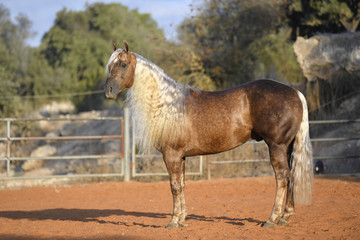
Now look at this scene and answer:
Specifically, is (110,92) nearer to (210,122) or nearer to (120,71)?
(120,71)

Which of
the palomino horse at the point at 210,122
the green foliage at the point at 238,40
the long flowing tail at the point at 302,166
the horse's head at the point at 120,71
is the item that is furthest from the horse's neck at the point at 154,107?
the green foliage at the point at 238,40

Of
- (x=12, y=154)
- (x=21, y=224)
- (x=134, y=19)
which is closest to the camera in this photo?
(x=21, y=224)

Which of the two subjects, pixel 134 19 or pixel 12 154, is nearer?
pixel 12 154

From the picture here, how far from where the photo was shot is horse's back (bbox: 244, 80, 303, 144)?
502cm

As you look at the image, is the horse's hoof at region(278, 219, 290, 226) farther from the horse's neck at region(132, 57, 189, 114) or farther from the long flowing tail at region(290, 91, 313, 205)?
the horse's neck at region(132, 57, 189, 114)

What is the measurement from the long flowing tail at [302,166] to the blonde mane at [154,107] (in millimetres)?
1521

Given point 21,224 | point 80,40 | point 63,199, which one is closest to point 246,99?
point 21,224

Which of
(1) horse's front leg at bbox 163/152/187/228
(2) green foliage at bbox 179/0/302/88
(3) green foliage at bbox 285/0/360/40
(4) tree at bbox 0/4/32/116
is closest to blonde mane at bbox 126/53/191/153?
(1) horse's front leg at bbox 163/152/187/228

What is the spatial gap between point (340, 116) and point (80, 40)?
30987mm

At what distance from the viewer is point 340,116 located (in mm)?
13688

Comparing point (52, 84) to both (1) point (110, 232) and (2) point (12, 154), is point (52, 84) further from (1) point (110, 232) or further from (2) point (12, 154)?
(1) point (110, 232)

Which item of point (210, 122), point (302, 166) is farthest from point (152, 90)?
point (302, 166)

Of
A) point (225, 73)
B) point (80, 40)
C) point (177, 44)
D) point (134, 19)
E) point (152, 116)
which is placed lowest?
point (152, 116)

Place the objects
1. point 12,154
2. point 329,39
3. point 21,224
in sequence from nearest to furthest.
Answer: point 21,224 < point 329,39 < point 12,154
